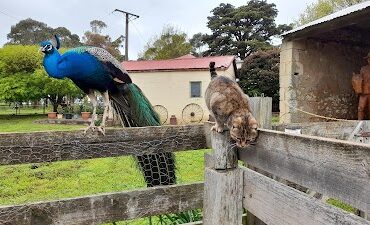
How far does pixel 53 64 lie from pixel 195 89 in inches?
525

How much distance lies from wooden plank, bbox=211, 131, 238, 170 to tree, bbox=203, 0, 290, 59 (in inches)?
934

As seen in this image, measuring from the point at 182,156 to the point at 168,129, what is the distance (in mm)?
5812

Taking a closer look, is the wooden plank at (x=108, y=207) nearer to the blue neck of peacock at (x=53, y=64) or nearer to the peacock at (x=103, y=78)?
the peacock at (x=103, y=78)

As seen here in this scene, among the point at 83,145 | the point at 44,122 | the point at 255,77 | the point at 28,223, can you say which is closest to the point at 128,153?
the point at 83,145

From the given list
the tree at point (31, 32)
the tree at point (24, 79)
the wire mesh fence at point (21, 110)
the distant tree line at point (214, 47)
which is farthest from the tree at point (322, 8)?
the tree at point (31, 32)

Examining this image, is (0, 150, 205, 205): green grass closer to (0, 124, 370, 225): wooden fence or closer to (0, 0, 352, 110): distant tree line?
(0, 124, 370, 225): wooden fence

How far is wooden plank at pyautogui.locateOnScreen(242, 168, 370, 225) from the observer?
1099mm

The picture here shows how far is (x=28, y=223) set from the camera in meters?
1.67

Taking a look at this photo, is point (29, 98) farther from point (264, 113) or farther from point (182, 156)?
point (264, 113)

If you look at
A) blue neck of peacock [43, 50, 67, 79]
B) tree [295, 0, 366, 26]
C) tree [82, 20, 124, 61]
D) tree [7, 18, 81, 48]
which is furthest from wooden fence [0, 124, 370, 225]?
tree [7, 18, 81, 48]

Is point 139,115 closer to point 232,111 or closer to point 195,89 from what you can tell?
point 232,111

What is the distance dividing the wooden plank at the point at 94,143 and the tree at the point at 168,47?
78.2ft

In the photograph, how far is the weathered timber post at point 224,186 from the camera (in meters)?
1.68

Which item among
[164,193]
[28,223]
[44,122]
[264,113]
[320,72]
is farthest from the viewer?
[44,122]
